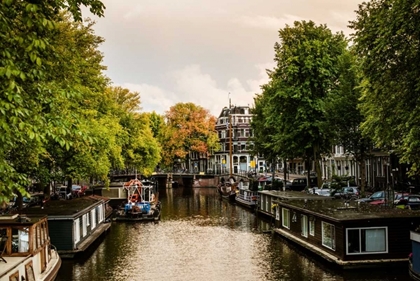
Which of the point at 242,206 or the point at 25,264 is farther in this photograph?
the point at 242,206

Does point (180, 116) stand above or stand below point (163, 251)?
above

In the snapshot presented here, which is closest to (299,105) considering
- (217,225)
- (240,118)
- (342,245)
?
(217,225)

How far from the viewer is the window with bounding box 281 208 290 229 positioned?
35.2m

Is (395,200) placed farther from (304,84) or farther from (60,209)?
(60,209)

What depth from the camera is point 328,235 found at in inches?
1032

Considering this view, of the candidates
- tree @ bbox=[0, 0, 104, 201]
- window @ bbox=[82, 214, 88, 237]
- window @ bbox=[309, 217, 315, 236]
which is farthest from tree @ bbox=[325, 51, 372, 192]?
tree @ bbox=[0, 0, 104, 201]

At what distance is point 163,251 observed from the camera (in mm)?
31359

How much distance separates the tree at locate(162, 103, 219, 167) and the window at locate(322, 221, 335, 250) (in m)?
72.2

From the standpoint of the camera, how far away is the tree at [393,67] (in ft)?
79.3

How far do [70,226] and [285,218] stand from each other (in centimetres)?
1496

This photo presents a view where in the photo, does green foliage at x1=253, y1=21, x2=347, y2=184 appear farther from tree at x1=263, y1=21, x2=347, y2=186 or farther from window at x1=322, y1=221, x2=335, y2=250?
window at x1=322, y1=221, x2=335, y2=250

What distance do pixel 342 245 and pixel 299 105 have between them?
26739 millimetres

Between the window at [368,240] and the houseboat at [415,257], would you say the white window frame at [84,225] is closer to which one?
the window at [368,240]

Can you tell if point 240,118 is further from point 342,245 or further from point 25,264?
point 25,264
